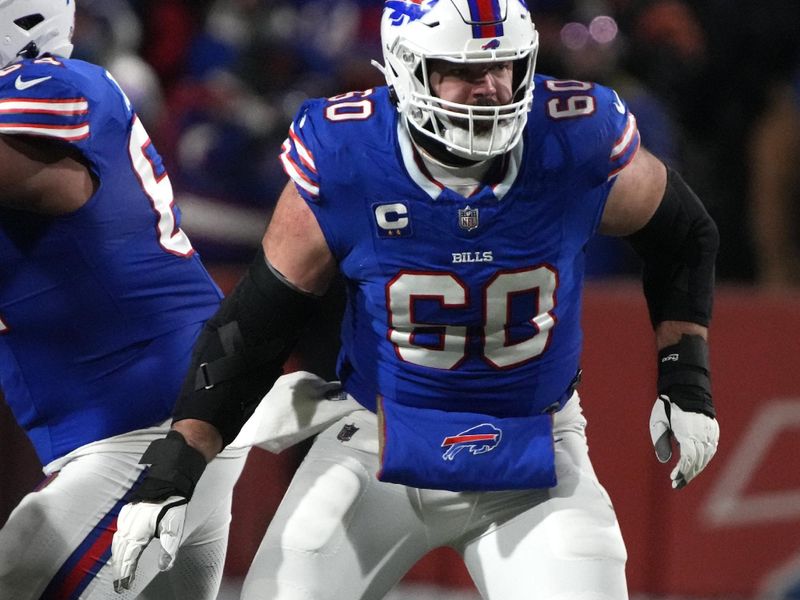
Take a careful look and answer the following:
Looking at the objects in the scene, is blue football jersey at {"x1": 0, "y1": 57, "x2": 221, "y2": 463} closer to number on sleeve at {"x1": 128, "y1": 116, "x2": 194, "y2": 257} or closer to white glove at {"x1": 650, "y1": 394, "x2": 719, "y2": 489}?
number on sleeve at {"x1": 128, "y1": 116, "x2": 194, "y2": 257}

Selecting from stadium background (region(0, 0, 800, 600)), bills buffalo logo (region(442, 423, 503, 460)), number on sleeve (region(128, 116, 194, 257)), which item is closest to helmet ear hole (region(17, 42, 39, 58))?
number on sleeve (region(128, 116, 194, 257))

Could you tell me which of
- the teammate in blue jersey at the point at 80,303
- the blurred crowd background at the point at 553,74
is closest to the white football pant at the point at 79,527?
the teammate in blue jersey at the point at 80,303

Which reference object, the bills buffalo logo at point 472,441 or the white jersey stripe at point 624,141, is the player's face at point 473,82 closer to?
the white jersey stripe at point 624,141

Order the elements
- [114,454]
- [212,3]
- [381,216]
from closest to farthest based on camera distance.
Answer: [381,216] → [114,454] → [212,3]

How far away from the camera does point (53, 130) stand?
248 cm

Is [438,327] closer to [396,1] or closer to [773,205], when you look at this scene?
[396,1]

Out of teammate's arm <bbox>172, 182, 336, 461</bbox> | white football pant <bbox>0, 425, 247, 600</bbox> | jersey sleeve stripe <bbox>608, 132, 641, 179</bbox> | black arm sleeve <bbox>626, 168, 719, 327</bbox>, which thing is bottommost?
white football pant <bbox>0, 425, 247, 600</bbox>

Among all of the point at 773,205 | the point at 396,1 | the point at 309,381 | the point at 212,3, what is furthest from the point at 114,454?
the point at 212,3

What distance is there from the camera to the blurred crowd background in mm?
5070

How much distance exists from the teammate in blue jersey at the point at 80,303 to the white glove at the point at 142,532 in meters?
0.20

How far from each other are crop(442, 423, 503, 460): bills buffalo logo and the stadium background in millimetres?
1600

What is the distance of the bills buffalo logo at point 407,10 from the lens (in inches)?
95.3

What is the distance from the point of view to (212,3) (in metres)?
6.34

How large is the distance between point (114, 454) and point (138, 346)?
211mm
